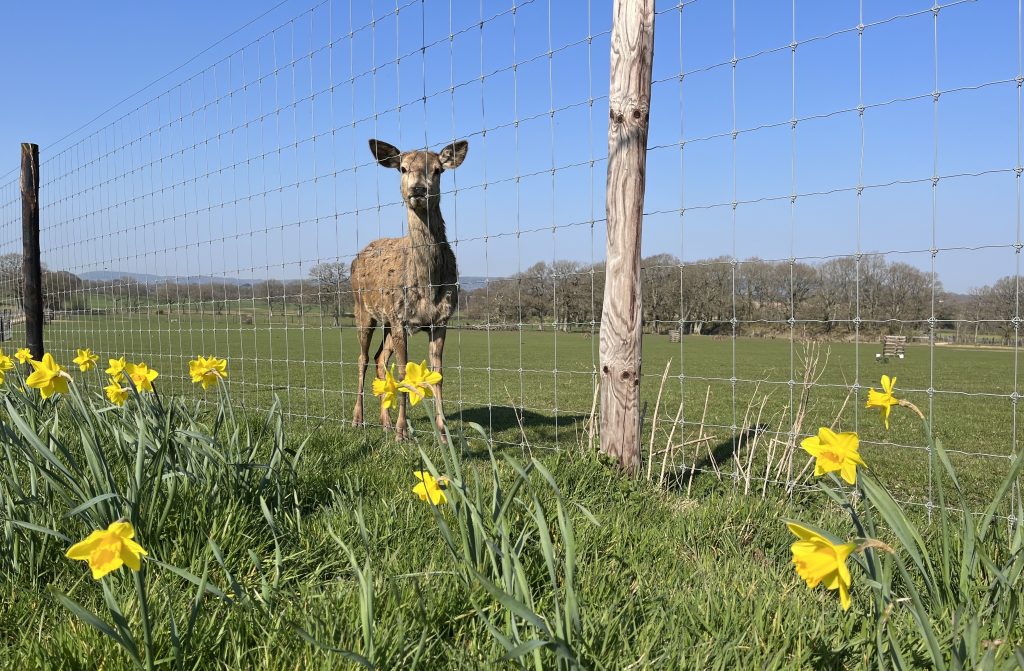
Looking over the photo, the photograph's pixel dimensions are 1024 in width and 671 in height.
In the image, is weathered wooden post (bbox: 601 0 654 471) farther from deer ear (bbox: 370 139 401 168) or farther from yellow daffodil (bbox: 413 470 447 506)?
deer ear (bbox: 370 139 401 168)

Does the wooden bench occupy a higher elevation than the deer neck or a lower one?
lower

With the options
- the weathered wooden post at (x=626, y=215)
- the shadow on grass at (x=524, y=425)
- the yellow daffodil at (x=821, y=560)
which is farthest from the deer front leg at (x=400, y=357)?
the yellow daffodil at (x=821, y=560)

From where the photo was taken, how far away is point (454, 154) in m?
5.67

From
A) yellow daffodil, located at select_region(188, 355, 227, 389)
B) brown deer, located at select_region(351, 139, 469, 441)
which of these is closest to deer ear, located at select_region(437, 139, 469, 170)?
brown deer, located at select_region(351, 139, 469, 441)

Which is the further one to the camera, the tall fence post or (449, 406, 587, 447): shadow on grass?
the tall fence post

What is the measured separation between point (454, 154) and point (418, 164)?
33cm

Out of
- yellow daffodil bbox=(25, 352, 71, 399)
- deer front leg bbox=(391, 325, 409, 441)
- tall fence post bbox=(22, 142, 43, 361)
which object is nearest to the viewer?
yellow daffodil bbox=(25, 352, 71, 399)

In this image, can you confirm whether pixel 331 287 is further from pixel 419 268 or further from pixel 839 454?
pixel 839 454

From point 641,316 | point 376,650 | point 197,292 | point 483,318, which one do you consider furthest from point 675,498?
point 197,292

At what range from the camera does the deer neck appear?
612cm

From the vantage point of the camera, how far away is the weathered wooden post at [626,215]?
3732 mm

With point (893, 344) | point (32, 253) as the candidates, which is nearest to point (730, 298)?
point (893, 344)

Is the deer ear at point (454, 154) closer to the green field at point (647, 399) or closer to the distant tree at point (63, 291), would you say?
the green field at point (647, 399)

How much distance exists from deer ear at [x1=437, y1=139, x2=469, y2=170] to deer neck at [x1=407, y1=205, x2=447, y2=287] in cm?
48
